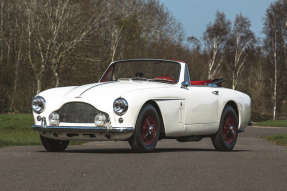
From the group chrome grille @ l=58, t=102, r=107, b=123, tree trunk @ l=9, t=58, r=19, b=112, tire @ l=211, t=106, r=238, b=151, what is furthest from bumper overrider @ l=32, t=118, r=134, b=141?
tree trunk @ l=9, t=58, r=19, b=112

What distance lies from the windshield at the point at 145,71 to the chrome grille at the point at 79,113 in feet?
5.87

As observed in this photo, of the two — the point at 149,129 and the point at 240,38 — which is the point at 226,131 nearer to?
the point at 149,129

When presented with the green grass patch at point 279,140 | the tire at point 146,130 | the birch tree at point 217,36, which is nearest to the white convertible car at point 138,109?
the tire at point 146,130

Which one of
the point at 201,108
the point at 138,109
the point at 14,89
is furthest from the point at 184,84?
the point at 14,89

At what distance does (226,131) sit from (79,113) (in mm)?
3516

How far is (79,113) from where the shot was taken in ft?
33.0

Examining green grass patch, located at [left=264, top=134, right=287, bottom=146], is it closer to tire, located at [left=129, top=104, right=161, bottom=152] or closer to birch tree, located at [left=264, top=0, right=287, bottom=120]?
tire, located at [left=129, top=104, right=161, bottom=152]

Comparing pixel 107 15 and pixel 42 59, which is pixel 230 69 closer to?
pixel 107 15

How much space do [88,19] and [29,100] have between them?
7.66m

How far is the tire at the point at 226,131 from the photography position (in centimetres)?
1226

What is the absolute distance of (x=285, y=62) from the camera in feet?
225

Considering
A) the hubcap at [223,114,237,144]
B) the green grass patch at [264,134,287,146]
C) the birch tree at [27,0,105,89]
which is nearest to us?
the hubcap at [223,114,237,144]

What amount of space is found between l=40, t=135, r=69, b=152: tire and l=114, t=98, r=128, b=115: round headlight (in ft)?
4.59

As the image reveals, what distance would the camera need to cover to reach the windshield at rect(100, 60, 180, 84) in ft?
38.6
